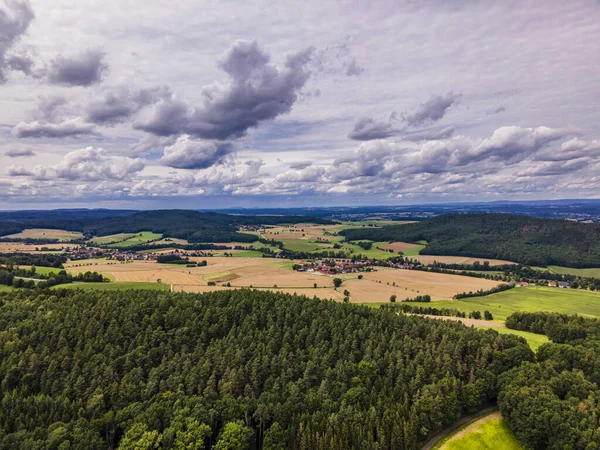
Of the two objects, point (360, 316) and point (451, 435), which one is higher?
point (360, 316)

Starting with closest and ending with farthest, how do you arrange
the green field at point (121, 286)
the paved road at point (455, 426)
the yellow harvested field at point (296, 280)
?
the paved road at point (455, 426) → the green field at point (121, 286) → the yellow harvested field at point (296, 280)

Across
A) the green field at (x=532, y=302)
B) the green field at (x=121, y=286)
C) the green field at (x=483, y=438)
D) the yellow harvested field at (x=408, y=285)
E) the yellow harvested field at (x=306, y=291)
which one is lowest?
the green field at (x=483, y=438)

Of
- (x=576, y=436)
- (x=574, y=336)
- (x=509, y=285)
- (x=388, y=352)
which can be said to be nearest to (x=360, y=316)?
(x=388, y=352)

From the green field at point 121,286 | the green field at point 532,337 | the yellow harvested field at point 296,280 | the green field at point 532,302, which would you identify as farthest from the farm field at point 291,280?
the green field at point 532,337

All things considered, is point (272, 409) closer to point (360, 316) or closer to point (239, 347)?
point (239, 347)

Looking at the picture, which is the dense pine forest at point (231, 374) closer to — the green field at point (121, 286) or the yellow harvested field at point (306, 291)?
the green field at point (121, 286)

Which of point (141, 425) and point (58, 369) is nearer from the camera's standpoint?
point (141, 425)

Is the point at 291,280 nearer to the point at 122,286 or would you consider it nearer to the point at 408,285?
the point at 408,285
